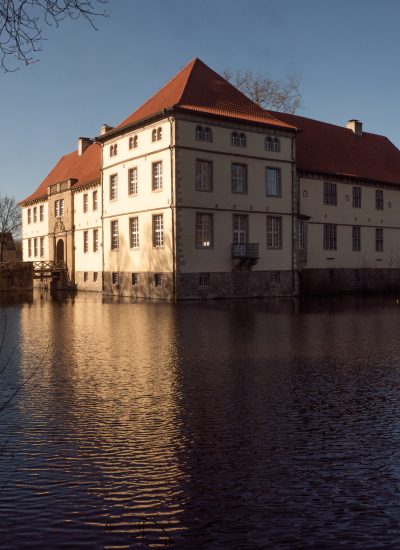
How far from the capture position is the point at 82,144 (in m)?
53.7

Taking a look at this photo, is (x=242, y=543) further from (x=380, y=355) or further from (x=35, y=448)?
(x=380, y=355)

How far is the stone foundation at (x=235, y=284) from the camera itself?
33.2 metres

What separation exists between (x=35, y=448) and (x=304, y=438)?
285cm

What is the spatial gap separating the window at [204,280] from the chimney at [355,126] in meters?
24.2

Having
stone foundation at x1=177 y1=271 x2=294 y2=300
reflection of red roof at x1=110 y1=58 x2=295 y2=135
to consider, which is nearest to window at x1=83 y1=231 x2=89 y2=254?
reflection of red roof at x1=110 y1=58 x2=295 y2=135

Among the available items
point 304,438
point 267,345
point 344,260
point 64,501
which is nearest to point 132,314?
point 267,345

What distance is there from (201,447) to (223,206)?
29202 millimetres

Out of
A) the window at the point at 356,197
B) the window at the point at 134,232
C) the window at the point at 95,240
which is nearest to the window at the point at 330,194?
the window at the point at 356,197

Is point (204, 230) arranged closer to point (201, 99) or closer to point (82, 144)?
point (201, 99)

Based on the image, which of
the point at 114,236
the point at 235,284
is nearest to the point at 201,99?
the point at 114,236

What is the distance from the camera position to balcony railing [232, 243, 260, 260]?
3506 cm

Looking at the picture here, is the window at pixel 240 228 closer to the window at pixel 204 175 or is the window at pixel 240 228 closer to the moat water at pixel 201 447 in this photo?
the window at pixel 204 175

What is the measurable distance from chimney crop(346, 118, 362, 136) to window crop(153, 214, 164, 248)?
23970 mm

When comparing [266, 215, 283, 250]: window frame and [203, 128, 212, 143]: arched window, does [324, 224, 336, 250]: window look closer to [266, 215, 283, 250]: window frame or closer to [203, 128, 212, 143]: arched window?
[266, 215, 283, 250]: window frame
